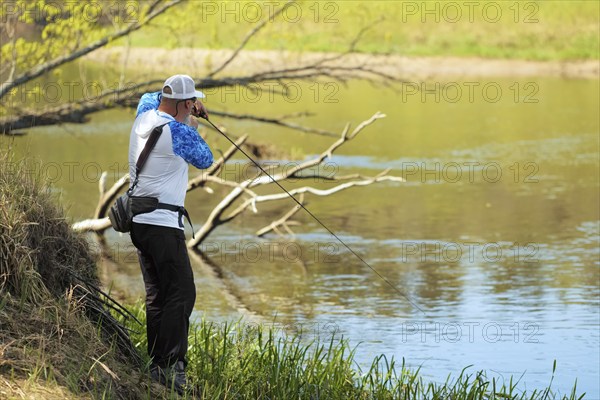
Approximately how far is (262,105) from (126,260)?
74.1 ft

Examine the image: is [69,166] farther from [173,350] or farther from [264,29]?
[173,350]

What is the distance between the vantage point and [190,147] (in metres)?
7.38

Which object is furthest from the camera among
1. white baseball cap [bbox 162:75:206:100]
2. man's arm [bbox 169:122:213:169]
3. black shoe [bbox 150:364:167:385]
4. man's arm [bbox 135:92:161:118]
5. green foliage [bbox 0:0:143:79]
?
green foliage [bbox 0:0:143:79]

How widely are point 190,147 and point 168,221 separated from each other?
0.44m

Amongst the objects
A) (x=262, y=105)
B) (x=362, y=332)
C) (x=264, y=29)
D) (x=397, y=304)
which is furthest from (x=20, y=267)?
(x=262, y=105)

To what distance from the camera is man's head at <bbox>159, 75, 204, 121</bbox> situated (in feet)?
24.6

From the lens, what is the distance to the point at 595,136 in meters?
27.5

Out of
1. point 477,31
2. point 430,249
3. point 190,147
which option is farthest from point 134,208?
point 477,31

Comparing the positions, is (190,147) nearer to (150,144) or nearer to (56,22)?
(150,144)

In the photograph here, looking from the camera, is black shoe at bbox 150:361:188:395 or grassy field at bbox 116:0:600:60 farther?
grassy field at bbox 116:0:600:60

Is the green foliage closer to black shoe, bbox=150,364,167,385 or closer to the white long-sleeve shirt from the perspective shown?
the white long-sleeve shirt

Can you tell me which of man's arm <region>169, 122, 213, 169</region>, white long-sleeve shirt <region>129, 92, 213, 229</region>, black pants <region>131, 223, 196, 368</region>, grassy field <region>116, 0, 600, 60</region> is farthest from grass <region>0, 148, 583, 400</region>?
grassy field <region>116, 0, 600, 60</region>

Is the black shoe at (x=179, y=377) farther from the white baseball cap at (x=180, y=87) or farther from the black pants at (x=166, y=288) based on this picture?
the white baseball cap at (x=180, y=87)

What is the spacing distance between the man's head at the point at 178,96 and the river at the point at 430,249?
1.16 m
